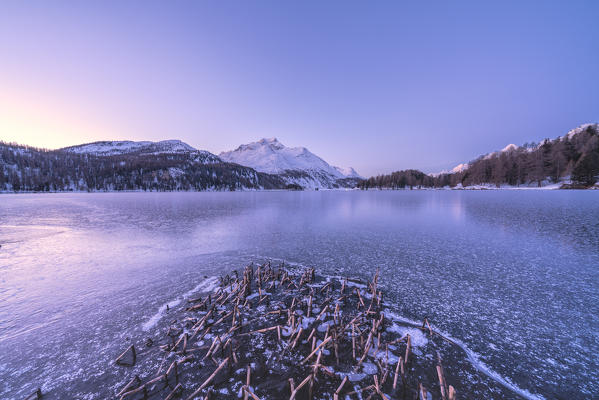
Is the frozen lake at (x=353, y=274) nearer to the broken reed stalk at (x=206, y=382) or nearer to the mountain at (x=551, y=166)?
the broken reed stalk at (x=206, y=382)

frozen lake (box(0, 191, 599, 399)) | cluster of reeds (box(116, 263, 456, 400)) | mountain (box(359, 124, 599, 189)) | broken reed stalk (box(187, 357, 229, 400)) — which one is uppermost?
mountain (box(359, 124, 599, 189))

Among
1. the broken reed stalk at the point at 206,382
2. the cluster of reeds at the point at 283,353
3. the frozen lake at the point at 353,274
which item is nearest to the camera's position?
the broken reed stalk at the point at 206,382

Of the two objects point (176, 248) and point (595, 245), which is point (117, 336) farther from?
point (595, 245)

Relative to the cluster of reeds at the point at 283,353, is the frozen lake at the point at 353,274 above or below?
below

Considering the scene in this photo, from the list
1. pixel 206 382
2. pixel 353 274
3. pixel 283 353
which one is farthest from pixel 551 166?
pixel 206 382

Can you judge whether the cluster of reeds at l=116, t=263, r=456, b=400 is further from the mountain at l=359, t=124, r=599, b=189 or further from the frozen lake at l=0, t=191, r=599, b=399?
the mountain at l=359, t=124, r=599, b=189

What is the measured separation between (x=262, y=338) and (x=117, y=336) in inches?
147

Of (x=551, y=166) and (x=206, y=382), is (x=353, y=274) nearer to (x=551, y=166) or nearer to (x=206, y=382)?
(x=206, y=382)

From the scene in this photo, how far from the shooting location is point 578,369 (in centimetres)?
448

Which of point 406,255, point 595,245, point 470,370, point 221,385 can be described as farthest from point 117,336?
point 595,245

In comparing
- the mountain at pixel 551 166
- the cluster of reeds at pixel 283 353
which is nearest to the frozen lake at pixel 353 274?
the cluster of reeds at pixel 283 353

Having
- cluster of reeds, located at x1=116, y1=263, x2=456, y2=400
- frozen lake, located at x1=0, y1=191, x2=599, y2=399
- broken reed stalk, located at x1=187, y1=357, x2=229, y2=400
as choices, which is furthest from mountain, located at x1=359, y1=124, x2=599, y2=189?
broken reed stalk, located at x1=187, y1=357, x2=229, y2=400

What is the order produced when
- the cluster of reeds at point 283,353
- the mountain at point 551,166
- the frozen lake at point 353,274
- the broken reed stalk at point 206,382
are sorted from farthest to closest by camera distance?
the mountain at point 551,166, the frozen lake at point 353,274, the cluster of reeds at point 283,353, the broken reed stalk at point 206,382

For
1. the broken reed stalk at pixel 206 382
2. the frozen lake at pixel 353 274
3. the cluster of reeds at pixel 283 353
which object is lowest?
the frozen lake at pixel 353 274
